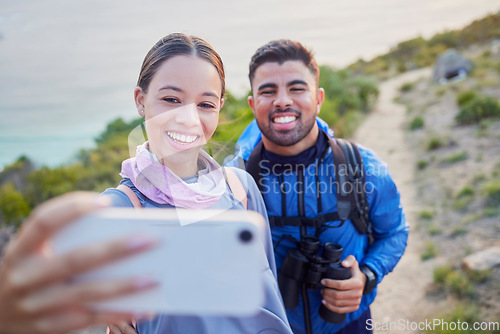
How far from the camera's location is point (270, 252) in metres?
1.36

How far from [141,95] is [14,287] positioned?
776 mm

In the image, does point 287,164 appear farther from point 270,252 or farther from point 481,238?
point 481,238

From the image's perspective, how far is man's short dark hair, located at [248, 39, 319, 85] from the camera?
6.55 ft

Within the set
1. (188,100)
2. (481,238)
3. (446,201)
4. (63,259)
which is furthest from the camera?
(446,201)

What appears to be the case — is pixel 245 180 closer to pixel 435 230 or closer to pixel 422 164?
pixel 435 230

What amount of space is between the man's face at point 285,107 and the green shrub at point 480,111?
324 inches

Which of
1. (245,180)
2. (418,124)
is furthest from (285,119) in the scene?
(418,124)

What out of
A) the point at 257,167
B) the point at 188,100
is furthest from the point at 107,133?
the point at 188,100

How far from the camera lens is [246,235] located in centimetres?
61

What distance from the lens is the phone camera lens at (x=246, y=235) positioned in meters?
0.61

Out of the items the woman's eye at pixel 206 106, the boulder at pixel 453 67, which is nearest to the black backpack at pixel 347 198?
the woman's eye at pixel 206 106

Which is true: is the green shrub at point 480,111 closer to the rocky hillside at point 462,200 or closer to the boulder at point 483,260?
the rocky hillside at point 462,200

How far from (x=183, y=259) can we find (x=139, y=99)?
0.74 m

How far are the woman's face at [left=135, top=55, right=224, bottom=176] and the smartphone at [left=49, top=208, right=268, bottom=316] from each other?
46 cm
